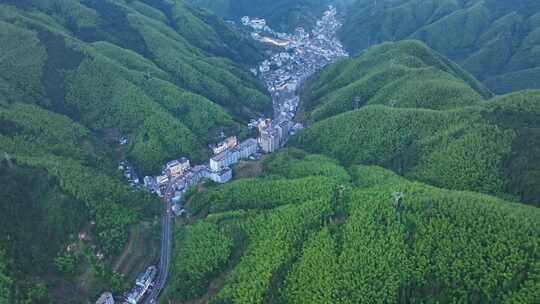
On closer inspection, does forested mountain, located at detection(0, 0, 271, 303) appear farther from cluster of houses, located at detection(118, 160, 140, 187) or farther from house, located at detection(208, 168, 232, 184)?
house, located at detection(208, 168, 232, 184)

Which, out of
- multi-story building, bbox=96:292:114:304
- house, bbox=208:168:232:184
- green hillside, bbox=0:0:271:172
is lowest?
multi-story building, bbox=96:292:114:304

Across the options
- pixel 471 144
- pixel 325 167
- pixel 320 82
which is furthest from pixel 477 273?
pixel 320 82

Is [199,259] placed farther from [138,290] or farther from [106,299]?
[106,299]

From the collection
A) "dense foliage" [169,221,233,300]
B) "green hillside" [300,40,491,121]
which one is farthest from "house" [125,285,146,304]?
"green hillside" [300,40,491,121]

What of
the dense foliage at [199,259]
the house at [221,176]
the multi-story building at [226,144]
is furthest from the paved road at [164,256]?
the multi-story building at [226,144]

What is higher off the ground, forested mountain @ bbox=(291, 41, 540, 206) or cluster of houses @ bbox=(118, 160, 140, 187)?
forested mountain @ bbox=(291, 41, 540, 206)

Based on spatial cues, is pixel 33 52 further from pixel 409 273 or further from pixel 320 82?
pixel 409 273
